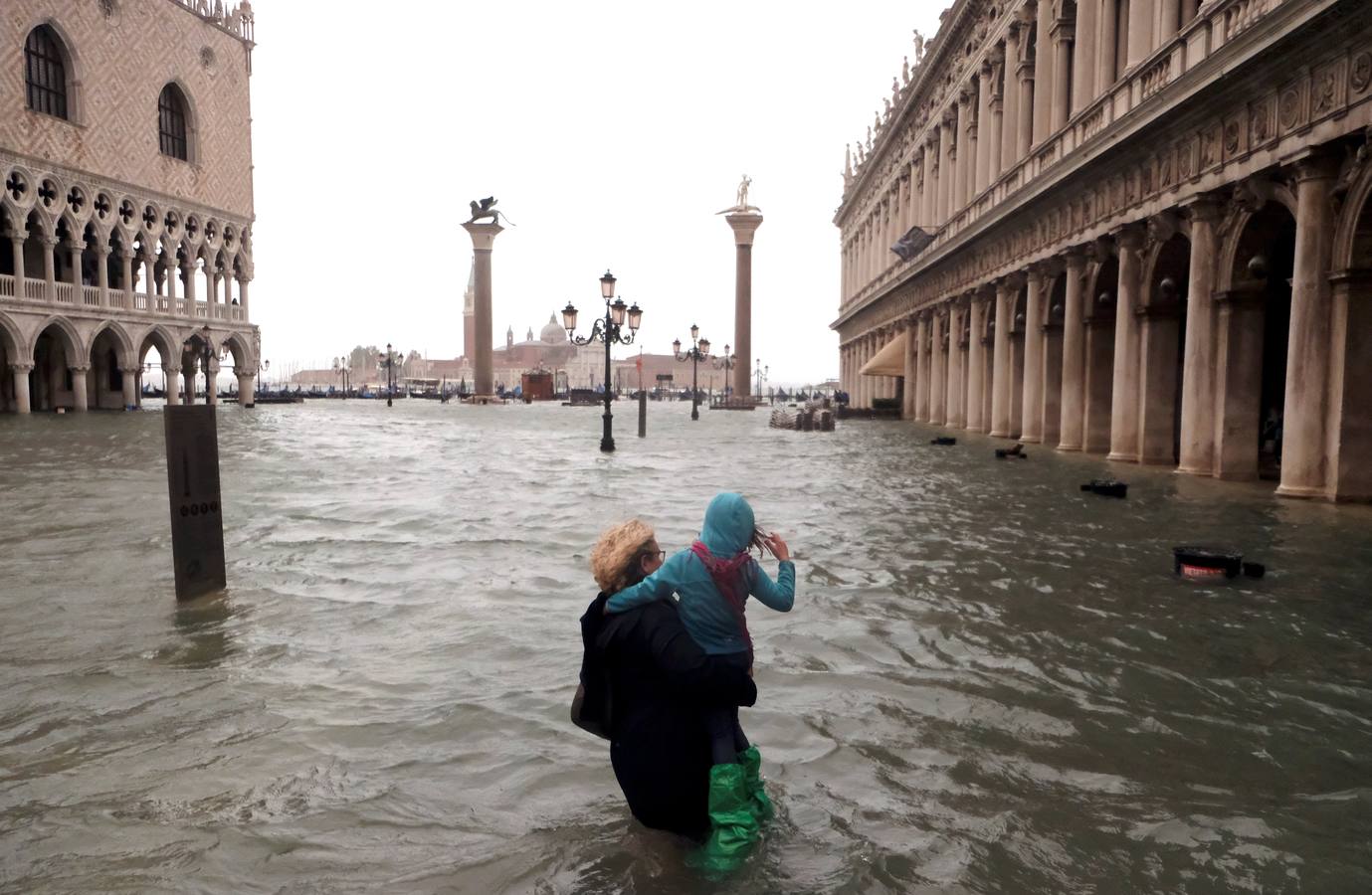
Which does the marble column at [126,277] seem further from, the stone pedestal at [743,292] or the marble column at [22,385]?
the stone pedestal at [743,292]

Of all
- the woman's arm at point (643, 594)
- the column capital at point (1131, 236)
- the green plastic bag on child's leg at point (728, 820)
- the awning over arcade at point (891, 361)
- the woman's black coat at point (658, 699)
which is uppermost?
the column capital at point (1131, 236)

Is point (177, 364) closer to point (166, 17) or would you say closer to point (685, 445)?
point (166, 17)

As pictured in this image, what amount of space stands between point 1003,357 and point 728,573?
23.2 metres

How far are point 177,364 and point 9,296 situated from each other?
28.9 ft

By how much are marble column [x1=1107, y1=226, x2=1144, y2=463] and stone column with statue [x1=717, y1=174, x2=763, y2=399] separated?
48.6 meters

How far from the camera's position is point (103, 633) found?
6000mm

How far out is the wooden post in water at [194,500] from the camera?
6699 mm

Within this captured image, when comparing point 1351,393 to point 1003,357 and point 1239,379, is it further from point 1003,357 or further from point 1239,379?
point 1003,357

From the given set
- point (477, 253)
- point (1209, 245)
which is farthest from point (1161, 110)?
point (477, 253)

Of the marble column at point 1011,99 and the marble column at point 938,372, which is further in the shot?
the marble column at point 938,372

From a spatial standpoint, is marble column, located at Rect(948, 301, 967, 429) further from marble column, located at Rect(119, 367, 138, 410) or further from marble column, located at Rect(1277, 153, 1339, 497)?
marble column, located at Rect(119, 367, 138, 410)

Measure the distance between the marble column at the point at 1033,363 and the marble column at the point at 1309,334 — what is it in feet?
32.9

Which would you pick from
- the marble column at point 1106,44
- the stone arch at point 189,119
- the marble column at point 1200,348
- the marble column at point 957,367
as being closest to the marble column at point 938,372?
the marble column at point 957,367

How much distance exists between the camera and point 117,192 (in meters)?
39.2
